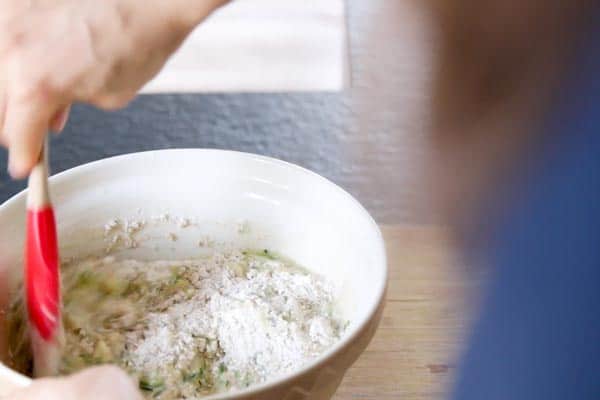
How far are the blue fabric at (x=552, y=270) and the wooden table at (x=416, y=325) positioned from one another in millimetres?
253

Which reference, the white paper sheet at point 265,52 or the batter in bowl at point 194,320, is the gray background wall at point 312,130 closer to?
the white paper sheet at point 265,52

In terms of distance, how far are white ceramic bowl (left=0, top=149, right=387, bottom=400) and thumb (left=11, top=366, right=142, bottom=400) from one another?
181 millimetres

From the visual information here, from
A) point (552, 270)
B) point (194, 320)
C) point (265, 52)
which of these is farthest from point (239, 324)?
point (265, 52)

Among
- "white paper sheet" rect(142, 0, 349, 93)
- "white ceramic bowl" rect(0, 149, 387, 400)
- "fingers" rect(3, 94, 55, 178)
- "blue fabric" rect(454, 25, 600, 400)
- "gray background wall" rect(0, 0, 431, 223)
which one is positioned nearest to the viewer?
"blue fabric" rect(454, 25, 600, 400)

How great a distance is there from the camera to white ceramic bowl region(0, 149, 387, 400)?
2.20 ft

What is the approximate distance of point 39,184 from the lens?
59 centimetres

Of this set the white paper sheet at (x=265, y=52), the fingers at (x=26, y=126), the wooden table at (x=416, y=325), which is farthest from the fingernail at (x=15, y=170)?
the white paper sheet at (x=265, y=52)

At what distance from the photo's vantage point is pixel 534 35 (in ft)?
1.41

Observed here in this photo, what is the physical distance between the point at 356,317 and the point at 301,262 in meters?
0.12

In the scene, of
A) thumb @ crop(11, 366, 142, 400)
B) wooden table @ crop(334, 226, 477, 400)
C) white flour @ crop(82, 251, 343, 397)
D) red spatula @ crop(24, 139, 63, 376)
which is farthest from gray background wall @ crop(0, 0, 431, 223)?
thumb @ crop(11, 366, 142, 400)

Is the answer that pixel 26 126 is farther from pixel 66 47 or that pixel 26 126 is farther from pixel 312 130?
pixel 312 130

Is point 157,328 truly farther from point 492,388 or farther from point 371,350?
point 492,388

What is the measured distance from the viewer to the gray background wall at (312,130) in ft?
2.93

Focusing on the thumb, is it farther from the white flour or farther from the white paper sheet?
the white paper sheet
